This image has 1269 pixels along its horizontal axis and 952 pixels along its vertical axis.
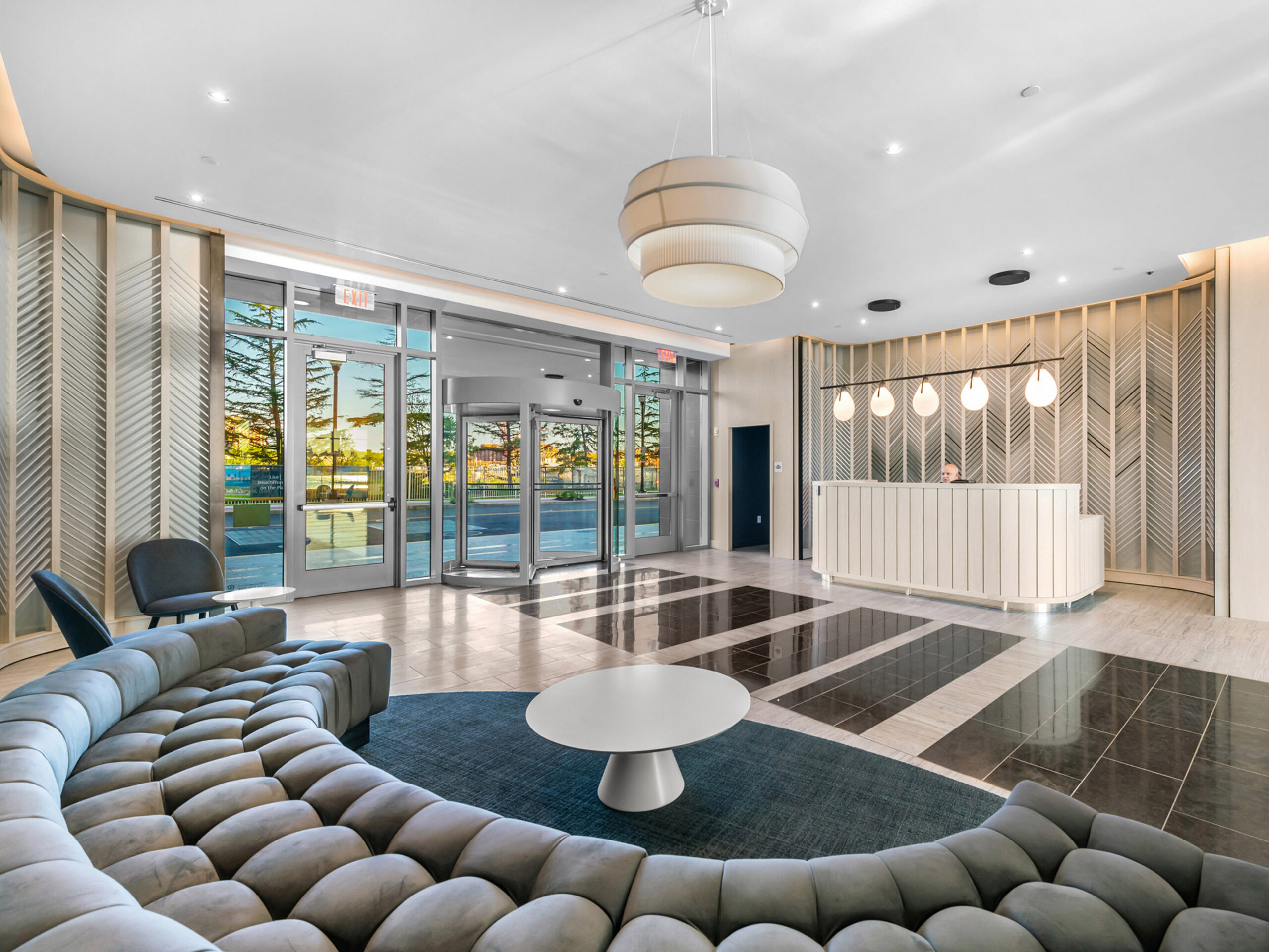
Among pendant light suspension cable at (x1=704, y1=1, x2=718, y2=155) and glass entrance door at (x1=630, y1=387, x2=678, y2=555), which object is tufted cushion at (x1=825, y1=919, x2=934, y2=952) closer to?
pendant light suspension cable at (x1=704, y1=1, x2=718, y2=155)

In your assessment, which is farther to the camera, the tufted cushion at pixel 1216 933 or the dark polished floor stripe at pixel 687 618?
the dark polished floor stripe at pixel 687 618

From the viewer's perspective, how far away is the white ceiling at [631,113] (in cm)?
286

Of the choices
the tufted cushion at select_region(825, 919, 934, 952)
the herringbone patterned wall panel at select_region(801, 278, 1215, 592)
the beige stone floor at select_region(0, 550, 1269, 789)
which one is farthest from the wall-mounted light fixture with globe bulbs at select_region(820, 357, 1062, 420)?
the tufted cushion at select_region(825, 919, 934, 952)

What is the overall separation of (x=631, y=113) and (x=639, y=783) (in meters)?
3.57

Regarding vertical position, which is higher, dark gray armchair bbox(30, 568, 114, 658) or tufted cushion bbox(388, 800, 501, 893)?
dark gray armchair bbox(30, 568, 114, 658)

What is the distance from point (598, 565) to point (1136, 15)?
24.5 feet

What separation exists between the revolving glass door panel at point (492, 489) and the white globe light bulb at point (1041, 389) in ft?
18.9

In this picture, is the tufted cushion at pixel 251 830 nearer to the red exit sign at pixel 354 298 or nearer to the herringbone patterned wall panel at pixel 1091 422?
the red exit sign at pixel 354 298

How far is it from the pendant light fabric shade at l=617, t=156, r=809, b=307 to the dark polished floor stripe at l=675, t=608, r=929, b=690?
2.56 meters

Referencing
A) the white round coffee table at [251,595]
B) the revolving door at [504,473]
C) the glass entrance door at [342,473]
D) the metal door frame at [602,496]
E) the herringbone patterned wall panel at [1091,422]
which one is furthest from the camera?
the metal door frame at [602,496]

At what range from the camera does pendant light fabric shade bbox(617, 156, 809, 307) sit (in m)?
2.42

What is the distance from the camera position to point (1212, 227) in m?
5.14

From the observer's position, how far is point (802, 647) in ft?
16.1

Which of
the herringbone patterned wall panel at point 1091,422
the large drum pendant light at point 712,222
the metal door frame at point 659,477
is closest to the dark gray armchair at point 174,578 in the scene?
the large drum pendant light at point 712,222
